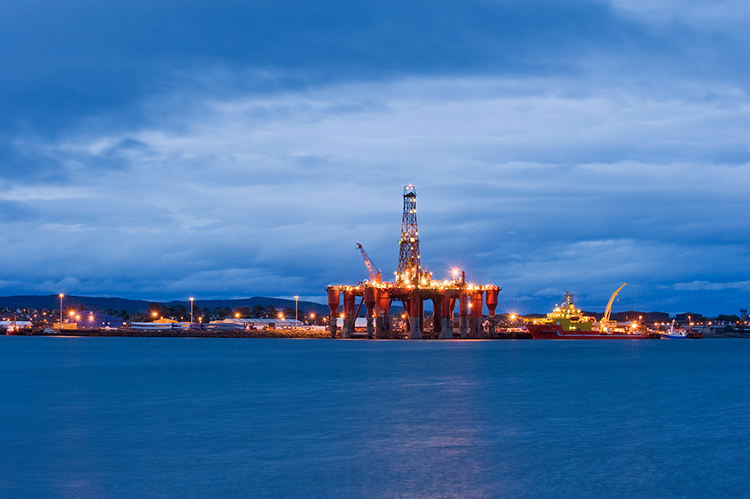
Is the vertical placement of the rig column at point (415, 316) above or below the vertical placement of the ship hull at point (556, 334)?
above

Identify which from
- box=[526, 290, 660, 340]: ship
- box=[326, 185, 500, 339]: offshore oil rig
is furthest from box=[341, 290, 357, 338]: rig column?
box=[526, 290, 660, 340]: ship

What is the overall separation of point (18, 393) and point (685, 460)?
35.6 m

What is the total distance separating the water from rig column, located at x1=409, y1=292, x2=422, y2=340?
94451mm

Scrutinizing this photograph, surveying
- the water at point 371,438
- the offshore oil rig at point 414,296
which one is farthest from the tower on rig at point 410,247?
the water at point 371,438

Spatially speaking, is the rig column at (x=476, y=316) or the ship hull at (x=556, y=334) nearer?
the rig column at (x=476, y=316)

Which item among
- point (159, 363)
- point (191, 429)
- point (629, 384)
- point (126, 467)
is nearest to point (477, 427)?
point (191, 429)

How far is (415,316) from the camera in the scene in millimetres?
150625

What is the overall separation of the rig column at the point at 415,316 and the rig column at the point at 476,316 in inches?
443

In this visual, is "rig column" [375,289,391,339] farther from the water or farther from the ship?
the water

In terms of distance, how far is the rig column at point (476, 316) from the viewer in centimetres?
15175

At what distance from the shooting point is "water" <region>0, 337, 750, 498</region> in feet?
63.8

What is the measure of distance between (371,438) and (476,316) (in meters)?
131

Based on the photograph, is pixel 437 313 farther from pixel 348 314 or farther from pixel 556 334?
pixel 556 334

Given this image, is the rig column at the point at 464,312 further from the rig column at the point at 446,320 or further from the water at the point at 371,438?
the water at the point at 371,438
